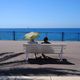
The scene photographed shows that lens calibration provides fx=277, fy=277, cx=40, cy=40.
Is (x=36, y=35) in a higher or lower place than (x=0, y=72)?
higher

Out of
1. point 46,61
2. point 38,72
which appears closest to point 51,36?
point 46,61

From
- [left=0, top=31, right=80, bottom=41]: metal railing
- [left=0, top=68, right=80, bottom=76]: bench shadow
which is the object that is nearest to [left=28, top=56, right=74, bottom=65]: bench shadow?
[left=0, top=68, right=80, bottom=76]: bench shadow

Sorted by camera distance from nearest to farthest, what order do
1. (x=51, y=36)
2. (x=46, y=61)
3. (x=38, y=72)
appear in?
1. (x=38, y=72)
2. (x=46, y=61)
3. (x=51, y=36)

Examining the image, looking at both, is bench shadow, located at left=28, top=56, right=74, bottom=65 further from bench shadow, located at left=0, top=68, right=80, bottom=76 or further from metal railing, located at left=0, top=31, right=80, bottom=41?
metal railing, located at left=0, top=31, right=80, bottom=41

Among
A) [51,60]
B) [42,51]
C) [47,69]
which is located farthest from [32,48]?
[47,69]

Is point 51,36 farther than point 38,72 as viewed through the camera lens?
Yes

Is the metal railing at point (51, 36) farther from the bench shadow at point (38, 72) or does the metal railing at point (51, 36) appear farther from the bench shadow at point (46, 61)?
the bench shadow at point (38, 72)

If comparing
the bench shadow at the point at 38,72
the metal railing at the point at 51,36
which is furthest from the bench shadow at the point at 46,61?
the metal railing at the point at 51,36

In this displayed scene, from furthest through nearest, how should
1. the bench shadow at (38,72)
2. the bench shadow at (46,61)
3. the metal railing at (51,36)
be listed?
the metal railing at (51,36)
the bench shadow at (46,61)
the bench shadow at (38,72)

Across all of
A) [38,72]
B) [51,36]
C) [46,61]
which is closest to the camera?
[38,72]

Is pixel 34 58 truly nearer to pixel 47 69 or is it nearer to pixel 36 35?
pixel 36 35

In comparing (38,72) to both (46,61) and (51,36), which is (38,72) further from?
(51,36)

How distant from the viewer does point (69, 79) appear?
9.00 meters

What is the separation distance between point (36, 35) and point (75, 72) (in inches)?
162
